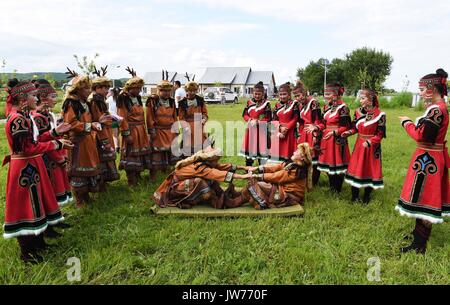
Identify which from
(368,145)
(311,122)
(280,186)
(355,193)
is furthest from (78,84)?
(355,193)

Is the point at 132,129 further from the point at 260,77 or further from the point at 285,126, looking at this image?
the point at 260,77

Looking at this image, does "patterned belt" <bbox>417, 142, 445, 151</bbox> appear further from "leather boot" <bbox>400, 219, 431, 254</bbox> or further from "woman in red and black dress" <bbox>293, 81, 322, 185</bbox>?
"woman in red and black dress" <bbox>293, 81, 322, 185</bbox>

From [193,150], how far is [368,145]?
11.9 feet

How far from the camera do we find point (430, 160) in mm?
4020

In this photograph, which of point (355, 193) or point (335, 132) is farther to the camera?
point (335, 132)

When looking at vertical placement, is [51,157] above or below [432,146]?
below

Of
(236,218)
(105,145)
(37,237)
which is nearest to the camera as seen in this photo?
(37,237)

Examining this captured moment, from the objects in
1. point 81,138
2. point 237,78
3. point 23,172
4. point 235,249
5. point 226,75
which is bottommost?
point 235,249

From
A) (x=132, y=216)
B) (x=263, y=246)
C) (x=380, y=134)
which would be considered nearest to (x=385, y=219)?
(x=380, y=134)

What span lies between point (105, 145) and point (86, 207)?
3.77 ft

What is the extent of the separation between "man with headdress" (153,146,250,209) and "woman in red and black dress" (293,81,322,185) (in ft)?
5.65

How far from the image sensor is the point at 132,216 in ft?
17.5

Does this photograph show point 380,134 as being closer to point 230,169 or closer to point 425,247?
point 425,247

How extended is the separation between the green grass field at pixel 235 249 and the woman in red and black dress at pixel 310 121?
1039 mm
